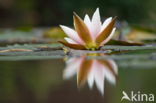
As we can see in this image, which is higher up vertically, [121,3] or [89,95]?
[121,3]

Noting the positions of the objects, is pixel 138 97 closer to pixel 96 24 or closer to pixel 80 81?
pixel 80 81

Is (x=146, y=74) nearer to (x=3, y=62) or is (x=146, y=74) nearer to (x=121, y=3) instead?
(x=3, y=62)

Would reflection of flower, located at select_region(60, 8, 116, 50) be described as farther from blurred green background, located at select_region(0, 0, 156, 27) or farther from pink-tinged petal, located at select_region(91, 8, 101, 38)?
blurred green background, located at select_region(0, 0, 156, 27)

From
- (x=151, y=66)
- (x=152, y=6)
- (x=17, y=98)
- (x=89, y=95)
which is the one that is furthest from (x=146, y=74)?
(x=152, y=6)

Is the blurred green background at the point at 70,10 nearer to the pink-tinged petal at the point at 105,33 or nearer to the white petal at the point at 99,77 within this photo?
the pink-tinged petal at the point at 105,33

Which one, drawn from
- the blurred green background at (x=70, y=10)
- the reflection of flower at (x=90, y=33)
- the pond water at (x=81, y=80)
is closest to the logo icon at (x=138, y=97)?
the pond water at (x=81, y=80)

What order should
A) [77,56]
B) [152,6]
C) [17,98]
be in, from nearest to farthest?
[17,98], [77,56], [152,6]

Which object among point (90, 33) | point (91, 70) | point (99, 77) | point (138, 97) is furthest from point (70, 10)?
point (138, 97)
